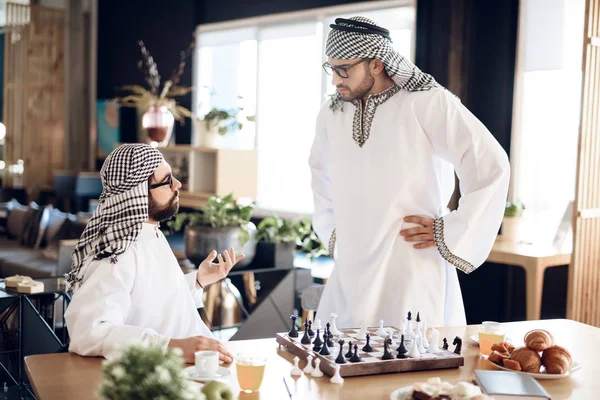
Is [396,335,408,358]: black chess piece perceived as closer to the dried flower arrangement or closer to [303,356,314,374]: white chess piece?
[303,356,314,374]: white chess piece

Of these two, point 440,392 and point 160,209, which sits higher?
point 160,209

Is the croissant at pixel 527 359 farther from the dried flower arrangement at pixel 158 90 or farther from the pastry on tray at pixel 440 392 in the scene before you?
the dried flower arrangement at pixel 158 90

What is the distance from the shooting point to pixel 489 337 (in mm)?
1985

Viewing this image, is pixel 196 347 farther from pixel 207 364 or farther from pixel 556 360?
pixel 556 360

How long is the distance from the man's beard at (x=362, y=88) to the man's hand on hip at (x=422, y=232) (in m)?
0.46

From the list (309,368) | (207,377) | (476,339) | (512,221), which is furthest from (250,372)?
(512,221)

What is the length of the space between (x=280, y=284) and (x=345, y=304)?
1.62m

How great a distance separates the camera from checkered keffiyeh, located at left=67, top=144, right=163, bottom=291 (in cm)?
198

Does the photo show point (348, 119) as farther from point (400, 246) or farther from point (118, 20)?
point (118, 20)

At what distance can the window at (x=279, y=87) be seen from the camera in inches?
292

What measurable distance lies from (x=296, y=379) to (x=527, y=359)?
0.54 metres

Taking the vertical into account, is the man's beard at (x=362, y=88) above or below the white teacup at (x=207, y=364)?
above

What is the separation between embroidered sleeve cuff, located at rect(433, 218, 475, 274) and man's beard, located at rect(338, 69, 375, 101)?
509 millimetres

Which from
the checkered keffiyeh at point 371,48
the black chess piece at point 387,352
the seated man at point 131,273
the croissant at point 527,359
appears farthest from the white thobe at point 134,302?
the checkered keffiyeh at point 371,48
